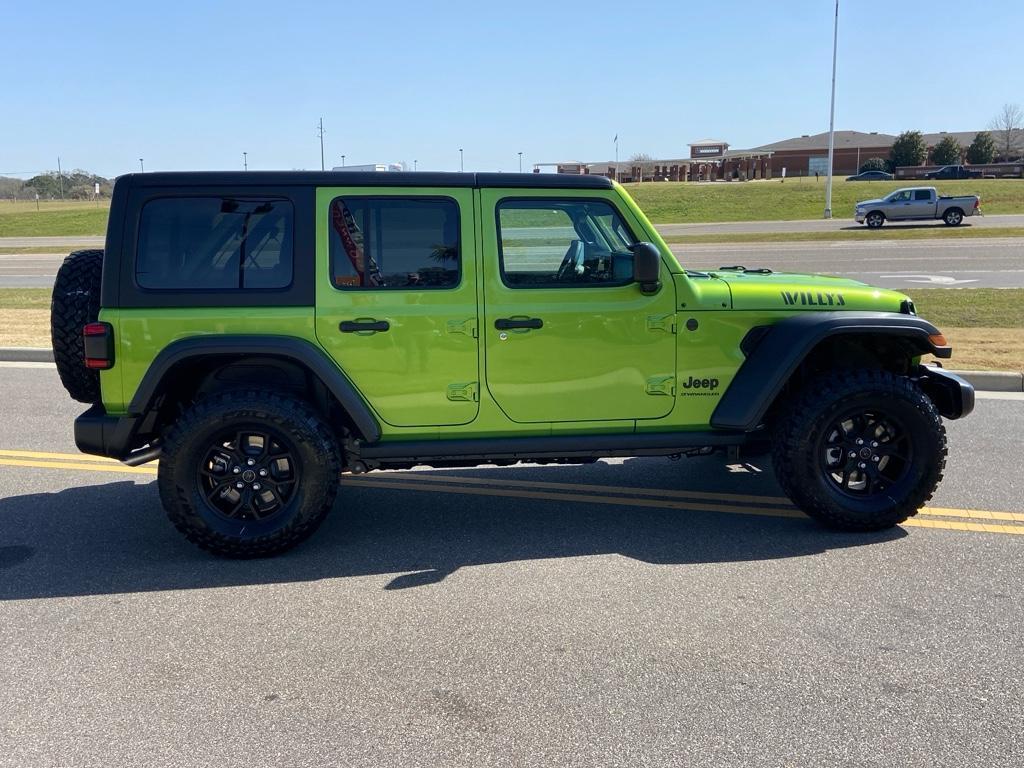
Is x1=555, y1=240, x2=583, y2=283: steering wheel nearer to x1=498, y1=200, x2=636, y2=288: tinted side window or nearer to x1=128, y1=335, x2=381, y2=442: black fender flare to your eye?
x1=498, y1=200, x2=636, y2=288: tinted side window

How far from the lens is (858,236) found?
30.0 meters

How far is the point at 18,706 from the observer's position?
3414 millimetres

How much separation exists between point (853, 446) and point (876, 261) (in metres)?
18.5

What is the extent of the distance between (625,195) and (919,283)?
540 inches

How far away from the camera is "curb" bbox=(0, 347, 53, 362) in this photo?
1111 cm

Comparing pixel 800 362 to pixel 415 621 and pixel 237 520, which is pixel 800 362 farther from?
pixel 237 520

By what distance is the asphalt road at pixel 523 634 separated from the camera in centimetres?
316

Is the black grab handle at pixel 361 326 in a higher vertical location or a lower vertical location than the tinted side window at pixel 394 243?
lower

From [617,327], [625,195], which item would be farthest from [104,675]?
[625,195]

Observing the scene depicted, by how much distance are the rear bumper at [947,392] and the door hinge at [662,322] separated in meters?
1.64

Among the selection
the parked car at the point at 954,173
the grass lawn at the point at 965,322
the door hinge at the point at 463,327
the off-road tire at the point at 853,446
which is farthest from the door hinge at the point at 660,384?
the parked car at the point at 954,173

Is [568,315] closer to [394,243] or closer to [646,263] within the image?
[646,263]

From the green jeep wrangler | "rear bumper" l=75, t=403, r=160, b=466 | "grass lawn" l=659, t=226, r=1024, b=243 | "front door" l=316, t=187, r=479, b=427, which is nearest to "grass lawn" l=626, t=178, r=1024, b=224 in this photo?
"grass lawn" l=659, t=226, r=1024, b=243

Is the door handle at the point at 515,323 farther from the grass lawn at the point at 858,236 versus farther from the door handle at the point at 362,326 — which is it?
the grass lawn at the point at 858,236
